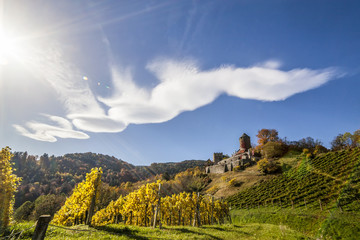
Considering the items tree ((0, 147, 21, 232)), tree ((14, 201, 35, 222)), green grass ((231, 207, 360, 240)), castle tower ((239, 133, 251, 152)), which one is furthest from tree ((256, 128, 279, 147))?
tree ((14, 201, 35, 222))

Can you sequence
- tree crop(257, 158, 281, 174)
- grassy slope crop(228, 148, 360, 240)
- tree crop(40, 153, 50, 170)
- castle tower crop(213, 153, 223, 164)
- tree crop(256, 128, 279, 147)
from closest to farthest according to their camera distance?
grassy slope crop(228, 148, 360, 240)
tree crop(257, 158, 281, 174)
tree crop(256, 128, 279, 147)
castle tower crop(213, 153, 223, 164)
tree crop(40, 153, 50, 170)

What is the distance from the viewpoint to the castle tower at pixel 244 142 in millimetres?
112000

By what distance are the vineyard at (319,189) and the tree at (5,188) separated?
1535 inches

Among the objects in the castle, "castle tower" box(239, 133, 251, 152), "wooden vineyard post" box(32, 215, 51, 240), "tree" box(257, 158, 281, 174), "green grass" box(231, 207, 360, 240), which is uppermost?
"castle tower" box(239, 133, 251, 152)

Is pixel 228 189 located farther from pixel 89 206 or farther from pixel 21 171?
pixel 21 171

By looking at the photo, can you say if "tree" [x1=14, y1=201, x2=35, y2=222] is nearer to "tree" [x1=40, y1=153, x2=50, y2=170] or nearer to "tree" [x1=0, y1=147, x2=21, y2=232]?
"tree" [x1=0, y1=147, x2=21, y2=232]

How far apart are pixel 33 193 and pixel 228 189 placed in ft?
419

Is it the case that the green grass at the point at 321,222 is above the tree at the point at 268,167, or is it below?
below

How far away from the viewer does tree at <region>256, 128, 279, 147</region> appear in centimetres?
10171

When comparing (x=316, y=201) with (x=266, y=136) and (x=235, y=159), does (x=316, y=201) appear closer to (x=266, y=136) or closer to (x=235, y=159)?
(x=235, y=159)

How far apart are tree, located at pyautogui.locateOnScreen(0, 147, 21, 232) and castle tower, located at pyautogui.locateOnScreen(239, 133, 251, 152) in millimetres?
112157

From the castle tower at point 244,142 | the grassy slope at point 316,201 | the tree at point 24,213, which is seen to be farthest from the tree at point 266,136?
the tree at point 24,213

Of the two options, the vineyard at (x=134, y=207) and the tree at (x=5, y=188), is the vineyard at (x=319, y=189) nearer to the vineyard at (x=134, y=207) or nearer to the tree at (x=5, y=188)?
the vineyard at (x=134, y=207)

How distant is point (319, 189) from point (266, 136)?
7383 cm
